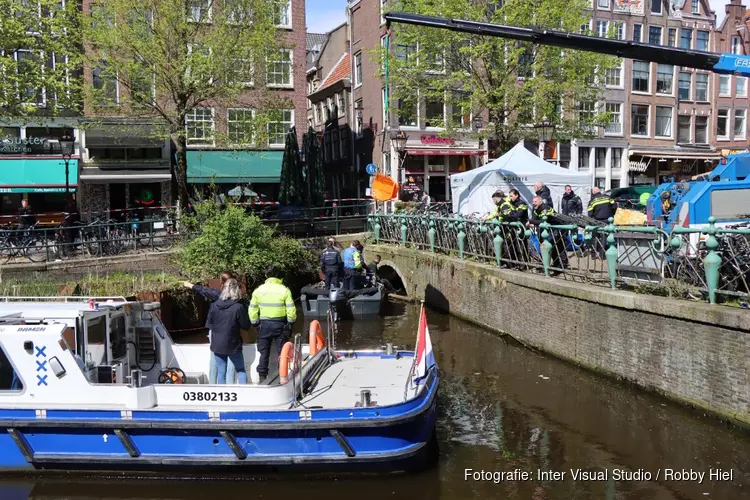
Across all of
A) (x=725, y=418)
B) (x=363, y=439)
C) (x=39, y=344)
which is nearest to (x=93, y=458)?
(x=39, y=344)

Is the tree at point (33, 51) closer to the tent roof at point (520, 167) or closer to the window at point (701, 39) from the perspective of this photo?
the tent roof at point (520, 167)

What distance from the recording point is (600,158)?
36188 millimetres

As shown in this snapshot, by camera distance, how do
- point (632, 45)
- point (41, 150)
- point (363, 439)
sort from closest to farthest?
point (363, 439)
point (632, 45)
point (41, 150)

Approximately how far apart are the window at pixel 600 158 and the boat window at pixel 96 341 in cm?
Answer: 3180

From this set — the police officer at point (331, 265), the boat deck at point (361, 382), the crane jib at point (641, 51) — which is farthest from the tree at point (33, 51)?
the boat deck at point (361, 382)

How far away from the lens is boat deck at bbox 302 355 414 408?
25.3 feet

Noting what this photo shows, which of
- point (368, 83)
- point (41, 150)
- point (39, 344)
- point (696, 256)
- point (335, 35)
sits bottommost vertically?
point (39, 344)

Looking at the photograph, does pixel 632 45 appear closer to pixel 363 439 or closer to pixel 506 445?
pixel 506 445

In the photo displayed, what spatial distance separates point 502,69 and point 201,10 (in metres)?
9.26

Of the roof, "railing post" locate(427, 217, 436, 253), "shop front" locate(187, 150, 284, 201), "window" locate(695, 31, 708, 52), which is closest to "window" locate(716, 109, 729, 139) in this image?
"window" locate(695, 31, 708, 52)

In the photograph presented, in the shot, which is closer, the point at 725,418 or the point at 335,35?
the point at 725,418

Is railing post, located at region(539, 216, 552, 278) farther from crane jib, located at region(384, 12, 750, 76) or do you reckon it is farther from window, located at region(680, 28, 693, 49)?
window, located at region(680, 28, 693, 49)

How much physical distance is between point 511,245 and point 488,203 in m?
6.11

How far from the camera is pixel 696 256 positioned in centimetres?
933
